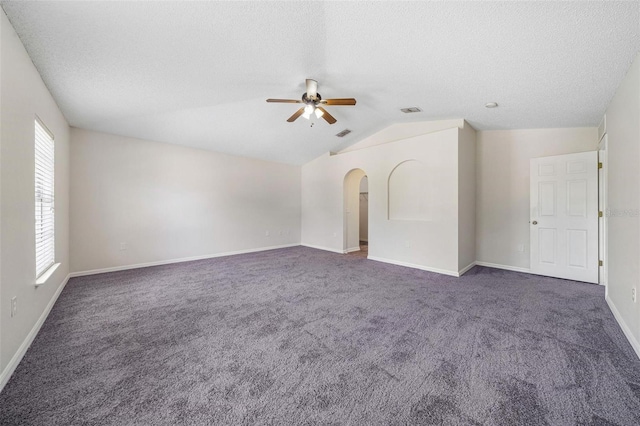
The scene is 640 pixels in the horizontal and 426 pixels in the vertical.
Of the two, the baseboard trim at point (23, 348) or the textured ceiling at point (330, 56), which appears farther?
the textured ceiling at point (330, 56)

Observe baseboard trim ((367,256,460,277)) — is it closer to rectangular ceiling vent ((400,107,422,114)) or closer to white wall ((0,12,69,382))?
rectangular ceiling vent ((400,107,422,114))

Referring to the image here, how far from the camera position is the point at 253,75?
2971mm

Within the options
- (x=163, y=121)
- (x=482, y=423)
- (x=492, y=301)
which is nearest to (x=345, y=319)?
(x=482, y=423)

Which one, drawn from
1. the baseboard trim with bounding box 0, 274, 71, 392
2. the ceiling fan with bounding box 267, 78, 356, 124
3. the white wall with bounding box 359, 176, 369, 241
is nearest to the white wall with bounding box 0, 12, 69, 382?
the baseboard trim with bounding box 0, 274, 71, 392

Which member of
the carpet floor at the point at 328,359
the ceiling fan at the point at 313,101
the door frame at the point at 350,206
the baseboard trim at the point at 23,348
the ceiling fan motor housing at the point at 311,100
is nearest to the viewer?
the carpet floor at the point at 328,359

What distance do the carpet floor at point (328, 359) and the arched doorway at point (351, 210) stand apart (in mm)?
2817

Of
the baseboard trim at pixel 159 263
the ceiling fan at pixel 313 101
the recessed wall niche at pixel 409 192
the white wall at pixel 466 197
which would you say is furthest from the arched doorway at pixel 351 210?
the ceiling fan at pixel 313 101

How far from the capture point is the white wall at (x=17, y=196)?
172 cm

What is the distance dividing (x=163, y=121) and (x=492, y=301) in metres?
5.44

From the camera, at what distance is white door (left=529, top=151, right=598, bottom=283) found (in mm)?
3738

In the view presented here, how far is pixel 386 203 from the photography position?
518 cm

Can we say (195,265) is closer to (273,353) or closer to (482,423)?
(273,353)

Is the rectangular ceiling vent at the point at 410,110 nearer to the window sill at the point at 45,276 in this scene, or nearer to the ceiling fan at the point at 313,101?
the ceiling fan at the point at 313,101

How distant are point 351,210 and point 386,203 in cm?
141
